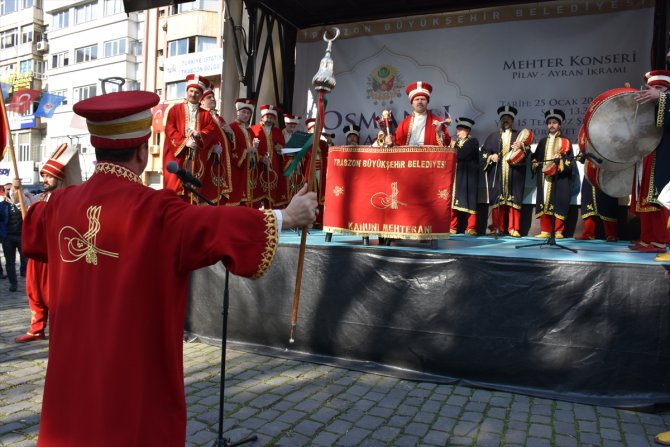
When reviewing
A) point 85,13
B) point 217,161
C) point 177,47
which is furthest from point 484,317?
point 85,13

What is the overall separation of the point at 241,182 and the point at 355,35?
3428 mm

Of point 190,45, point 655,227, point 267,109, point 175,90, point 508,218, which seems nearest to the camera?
point 655,227

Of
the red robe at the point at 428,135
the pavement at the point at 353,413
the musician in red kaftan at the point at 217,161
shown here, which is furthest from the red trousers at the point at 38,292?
the red robe at the point at 428,135

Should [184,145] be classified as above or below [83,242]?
above

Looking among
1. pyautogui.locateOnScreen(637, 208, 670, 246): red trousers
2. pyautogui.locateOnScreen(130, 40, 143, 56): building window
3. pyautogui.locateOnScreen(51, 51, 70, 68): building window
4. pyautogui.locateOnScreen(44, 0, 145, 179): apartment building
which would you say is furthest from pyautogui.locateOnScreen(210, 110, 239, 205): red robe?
pyautogui.locateOnScreen(51, 51, 70, 68): building window

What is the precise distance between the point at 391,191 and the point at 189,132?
3463mm

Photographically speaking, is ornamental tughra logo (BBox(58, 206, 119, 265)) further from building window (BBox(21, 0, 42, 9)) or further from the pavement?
building window (BBox(21, 0, 42, 9))

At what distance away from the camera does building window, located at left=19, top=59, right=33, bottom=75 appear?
41219 mm

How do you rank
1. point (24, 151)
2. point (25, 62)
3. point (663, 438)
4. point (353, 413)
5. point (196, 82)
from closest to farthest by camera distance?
point (663, 438) → point (353, 413) → point (196, 82) → point (24, 151) → point (25, 62)

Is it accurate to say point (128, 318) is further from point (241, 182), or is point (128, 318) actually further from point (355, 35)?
point (355, 35)

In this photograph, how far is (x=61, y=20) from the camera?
38.6m

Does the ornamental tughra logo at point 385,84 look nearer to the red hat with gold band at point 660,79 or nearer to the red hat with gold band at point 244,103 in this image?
the red hat with gold band at point 244,103

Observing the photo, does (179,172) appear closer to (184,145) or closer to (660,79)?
(660,79)

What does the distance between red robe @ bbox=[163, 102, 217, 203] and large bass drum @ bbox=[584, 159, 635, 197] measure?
4983 mm
